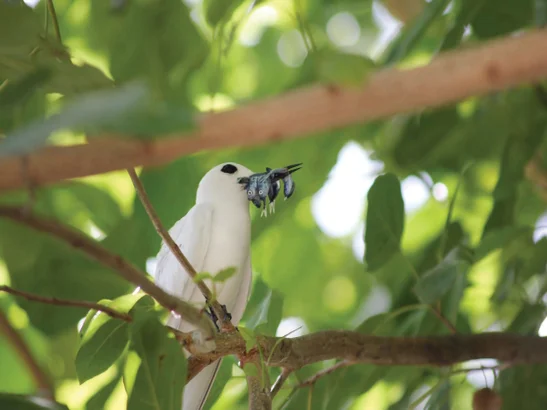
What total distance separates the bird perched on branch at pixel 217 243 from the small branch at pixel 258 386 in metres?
0.58

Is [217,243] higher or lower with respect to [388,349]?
higher

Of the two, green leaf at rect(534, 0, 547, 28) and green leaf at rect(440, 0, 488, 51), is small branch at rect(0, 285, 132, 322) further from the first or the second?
green leaf at rect(534, 0, 547, 28)

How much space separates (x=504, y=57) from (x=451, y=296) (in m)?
0.97

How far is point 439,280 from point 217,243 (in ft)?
2.66

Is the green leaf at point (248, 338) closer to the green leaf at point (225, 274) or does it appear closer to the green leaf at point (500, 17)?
the green leaf at point (225, 274)

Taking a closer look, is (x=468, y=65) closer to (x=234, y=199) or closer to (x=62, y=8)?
(x=234, y=199)

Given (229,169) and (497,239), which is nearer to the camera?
(497,239)

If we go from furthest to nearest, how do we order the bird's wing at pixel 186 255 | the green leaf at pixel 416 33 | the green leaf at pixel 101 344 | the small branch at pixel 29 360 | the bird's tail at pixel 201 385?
the bird's wing at pixel 186 255
the small branch at pixel 29 360
the bird's tail at pixel 201 385
the green leaf at pixel 101 344
the green leaf at pixel 416 33

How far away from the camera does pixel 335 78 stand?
26.2 inches

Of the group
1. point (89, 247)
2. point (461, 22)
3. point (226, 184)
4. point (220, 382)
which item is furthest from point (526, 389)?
point (89, 247)

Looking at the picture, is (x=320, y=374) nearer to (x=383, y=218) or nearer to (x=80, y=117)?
(x=383, y=218)

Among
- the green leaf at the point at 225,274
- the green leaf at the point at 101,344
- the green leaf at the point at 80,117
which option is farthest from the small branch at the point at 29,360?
the green leaf at the point at 80,117

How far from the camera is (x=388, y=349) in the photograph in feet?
4.87

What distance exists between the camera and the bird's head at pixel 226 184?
213cm
